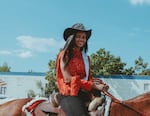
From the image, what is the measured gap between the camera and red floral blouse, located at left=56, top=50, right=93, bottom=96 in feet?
13.7

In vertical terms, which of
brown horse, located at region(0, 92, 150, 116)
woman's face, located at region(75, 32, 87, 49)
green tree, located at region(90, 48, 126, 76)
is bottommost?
brown horse, located at region(0, 92, 150, 116)

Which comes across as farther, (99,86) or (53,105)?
(53,105)

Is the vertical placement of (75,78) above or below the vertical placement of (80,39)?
below

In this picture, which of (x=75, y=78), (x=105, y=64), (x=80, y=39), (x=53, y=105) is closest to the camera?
(x=75, y=78)

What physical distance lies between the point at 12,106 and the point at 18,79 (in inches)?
885

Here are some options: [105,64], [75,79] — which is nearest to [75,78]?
[75,79]

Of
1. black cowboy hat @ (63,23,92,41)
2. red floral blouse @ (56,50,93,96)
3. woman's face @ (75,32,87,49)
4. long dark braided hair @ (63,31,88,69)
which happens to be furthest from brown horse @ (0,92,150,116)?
black cowboy hat @ (63,23,92,41)

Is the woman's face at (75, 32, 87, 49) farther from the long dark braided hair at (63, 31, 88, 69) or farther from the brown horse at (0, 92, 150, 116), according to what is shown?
the brown horse at (0, 92, 150, 116)

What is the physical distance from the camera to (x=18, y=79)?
27.6 m

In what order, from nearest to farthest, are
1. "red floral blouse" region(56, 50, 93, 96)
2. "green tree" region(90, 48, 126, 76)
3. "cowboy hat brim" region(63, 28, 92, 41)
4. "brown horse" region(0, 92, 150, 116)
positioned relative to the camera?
"red floral blouse" region(56, 50, 93, 96)
"brown horse" region(0, 92, 150, 116)
"cowboy hat brim" region(63, 28, 92, 41)
"green tree" region(90, 48, 126, 76)

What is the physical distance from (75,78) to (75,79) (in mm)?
12

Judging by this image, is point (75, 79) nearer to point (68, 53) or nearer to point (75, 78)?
point (75, 78)

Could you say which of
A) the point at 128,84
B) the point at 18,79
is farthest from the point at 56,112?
the point at 18,79

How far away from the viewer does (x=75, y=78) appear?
163 inches
